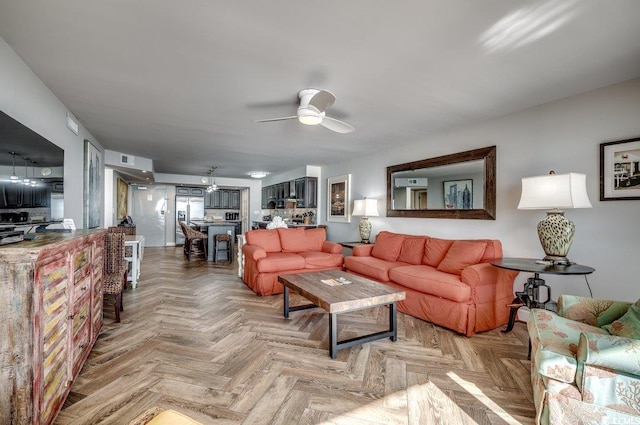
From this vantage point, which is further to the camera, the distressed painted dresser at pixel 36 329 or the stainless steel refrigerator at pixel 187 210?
the stainless steel refrigerator at pixel 187 210

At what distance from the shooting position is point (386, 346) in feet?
8.84

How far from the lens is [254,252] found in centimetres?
434

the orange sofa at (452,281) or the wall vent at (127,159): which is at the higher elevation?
the wall vent at (127,159)

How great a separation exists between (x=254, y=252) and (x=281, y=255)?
47cm

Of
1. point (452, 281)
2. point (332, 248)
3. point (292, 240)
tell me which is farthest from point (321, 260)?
point (452, 281)

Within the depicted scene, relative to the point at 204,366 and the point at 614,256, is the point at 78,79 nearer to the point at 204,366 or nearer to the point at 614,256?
the point at 204,366

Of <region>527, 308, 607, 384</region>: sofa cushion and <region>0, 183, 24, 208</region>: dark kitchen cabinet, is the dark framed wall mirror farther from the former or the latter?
<region>0, 183, 24, 208</region>: dark kitchen cabinet

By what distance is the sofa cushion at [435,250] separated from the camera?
3.80 meters

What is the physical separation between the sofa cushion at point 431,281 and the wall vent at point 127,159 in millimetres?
5501

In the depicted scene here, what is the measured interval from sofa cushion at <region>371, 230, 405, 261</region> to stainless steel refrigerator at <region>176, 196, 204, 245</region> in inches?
298

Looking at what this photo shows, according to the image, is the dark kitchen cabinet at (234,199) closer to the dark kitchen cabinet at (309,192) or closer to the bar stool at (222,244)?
the bar stool at (222,244)

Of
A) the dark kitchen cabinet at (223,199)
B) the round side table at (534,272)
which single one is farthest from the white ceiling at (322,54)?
the dark kitchen cabinet at (223,199)

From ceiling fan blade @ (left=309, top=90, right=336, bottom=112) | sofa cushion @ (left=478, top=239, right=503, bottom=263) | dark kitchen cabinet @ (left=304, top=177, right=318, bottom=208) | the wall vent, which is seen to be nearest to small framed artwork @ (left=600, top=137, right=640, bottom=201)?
sofa cushion @ (left=478, top=239, right=503, bottom=263)

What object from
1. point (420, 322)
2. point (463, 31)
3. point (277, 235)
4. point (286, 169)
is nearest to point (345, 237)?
point (277, 235)
